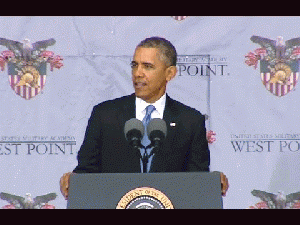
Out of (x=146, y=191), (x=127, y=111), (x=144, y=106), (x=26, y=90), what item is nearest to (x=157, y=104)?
(x=144, y=106)

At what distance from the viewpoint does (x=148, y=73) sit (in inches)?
192

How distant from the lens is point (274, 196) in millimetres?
6141

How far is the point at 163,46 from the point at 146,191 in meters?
1.40

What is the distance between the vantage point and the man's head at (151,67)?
480 cm

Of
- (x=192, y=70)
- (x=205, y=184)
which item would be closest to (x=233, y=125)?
(x=192, y=70)

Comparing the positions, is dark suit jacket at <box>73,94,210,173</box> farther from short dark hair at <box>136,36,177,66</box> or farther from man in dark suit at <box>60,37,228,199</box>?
short dark hair at <box>136,36,177,66</box>

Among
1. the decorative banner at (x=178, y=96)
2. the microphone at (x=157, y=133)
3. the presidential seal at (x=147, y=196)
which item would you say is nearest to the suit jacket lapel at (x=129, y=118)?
the microphone at (x=157, y=133)

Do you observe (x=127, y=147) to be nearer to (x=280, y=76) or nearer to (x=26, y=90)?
(x=26, y=90)

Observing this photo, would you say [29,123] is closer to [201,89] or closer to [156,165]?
[201,89]

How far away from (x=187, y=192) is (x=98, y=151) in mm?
1151

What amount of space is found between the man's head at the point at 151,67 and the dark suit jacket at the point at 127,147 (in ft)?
0.52

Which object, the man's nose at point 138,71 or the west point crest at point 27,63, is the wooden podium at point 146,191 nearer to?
the man's nose at point 138,71

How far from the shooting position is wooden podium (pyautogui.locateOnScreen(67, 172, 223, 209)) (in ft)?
12.3

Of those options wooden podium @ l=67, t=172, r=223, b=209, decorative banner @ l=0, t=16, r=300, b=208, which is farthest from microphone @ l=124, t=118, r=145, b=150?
decorative banner @ l=0, t=16, r=300, b=208
